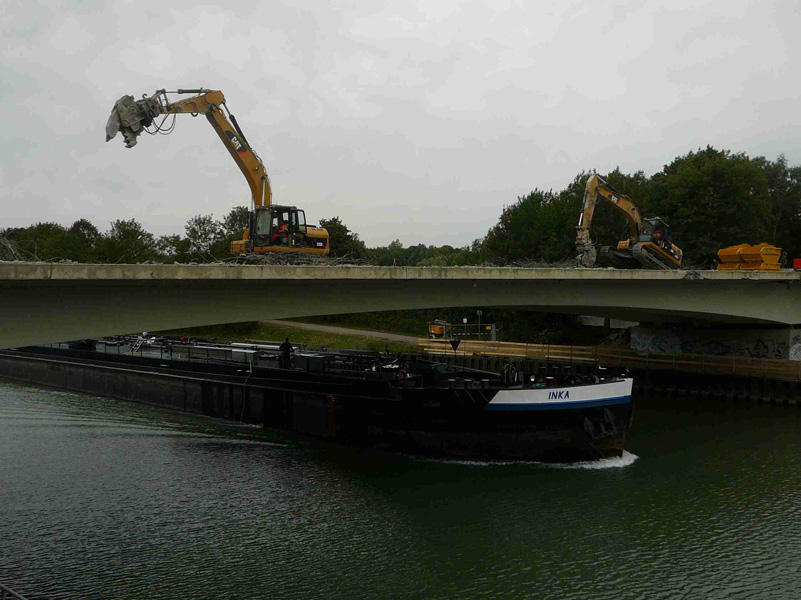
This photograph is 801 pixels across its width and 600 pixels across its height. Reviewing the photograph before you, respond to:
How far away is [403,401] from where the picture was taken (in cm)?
2347

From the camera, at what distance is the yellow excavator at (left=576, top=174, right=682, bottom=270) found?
3306 centimetres

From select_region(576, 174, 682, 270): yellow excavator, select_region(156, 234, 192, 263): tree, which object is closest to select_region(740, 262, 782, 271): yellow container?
select_region(576, 174, 682, 270): yellow excavator

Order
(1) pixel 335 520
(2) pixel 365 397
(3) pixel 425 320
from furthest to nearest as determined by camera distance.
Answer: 1. (3) pixel 425 320
2. (2) pixel 365 397
3. (1) pixel 335 520

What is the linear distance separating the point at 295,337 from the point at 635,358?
25140 millimetres

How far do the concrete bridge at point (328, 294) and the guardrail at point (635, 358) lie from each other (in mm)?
2169

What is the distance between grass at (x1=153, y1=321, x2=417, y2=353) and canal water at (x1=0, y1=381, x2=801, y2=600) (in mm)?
21944

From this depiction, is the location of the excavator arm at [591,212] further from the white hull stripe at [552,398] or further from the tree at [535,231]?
the tree at [535,231]

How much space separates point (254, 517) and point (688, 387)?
1005 inches

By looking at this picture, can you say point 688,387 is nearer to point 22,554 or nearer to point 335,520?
point 335,520

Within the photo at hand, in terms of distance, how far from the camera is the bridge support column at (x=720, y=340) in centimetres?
3619

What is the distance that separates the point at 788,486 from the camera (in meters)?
20.7

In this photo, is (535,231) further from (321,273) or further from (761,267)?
(321,273)

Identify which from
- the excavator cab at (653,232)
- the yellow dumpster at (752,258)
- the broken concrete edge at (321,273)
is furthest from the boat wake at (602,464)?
the yellow dumpster at (752,258)

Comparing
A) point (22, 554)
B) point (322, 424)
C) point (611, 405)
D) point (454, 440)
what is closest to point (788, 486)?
point (611, 405)
